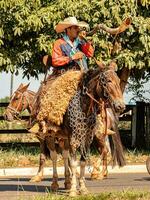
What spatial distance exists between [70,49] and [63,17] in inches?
293

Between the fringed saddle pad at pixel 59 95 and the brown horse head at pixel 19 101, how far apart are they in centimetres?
416

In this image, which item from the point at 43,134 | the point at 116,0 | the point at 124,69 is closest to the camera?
the point at 43,134

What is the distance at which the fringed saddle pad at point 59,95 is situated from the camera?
1046 centimetres

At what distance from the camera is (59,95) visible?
34.5 ft

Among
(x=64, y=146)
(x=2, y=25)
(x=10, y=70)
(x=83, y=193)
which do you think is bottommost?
(x=83, y=193)

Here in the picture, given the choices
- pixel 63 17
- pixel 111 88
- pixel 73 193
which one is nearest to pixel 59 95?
pixel 111 88

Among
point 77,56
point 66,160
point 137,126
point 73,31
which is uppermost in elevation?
point 73,31

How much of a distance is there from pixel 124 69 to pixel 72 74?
9222mm

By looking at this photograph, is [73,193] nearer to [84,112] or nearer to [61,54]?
[84,112]

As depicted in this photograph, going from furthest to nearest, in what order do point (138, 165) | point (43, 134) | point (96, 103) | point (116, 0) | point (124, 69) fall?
1. point (124, 69)
2. point (116, 0)
3. point (138, 165)
4. point (43, 134)
5. point (96, 103)

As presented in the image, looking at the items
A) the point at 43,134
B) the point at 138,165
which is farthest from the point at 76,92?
the point at 138,165

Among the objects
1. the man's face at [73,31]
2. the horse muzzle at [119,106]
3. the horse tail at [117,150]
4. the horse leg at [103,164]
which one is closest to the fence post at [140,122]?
the horse leg at [103,164]

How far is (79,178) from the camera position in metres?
10.7

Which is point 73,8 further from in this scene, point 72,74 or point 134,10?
point 72,74
